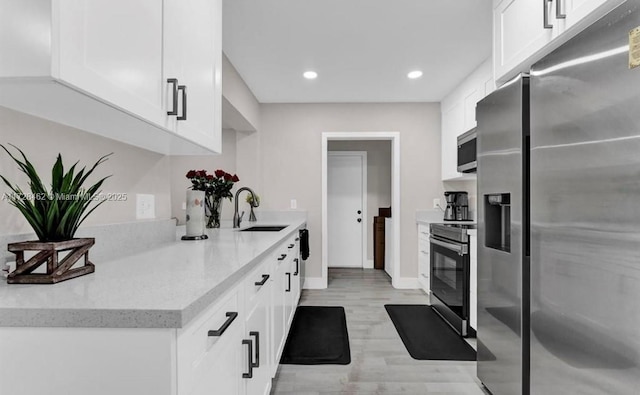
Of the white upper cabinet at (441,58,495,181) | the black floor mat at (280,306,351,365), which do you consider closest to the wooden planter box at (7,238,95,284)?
the black floor mat at (280,306,351,365)

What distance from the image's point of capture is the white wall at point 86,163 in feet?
3.19

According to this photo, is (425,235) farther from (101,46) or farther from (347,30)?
(101,46)

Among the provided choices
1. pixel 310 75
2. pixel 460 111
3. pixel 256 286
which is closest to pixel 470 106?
pixel 460 111

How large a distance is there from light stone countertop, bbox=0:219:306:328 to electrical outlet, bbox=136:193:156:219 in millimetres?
421

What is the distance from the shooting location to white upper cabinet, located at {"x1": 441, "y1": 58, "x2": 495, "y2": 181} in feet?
10.2

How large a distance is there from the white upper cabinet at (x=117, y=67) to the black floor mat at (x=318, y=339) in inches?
65.0

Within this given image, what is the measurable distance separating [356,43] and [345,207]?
3327mm

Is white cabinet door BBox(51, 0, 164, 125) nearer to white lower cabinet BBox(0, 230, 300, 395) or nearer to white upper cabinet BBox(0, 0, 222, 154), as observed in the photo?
white upper cabinet BBox(0, 0, 222, 154)

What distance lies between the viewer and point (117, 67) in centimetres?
94

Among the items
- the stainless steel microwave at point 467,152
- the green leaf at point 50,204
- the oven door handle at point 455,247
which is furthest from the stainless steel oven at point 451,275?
the green leaf at point 50,204

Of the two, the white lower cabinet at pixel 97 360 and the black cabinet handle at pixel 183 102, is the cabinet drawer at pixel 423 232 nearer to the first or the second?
the black cabinet handle at pixel 183 102

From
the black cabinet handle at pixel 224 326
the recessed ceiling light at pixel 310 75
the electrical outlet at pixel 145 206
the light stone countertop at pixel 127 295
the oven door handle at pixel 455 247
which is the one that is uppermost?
the recessed ceiling light at pixel 310 75

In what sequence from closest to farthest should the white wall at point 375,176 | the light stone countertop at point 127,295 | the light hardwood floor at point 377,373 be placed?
the light stone countertop at point 127,295, the light hardwood floor at point 377,373, the white wall at point 375,176

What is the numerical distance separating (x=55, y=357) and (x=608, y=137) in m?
1.56
